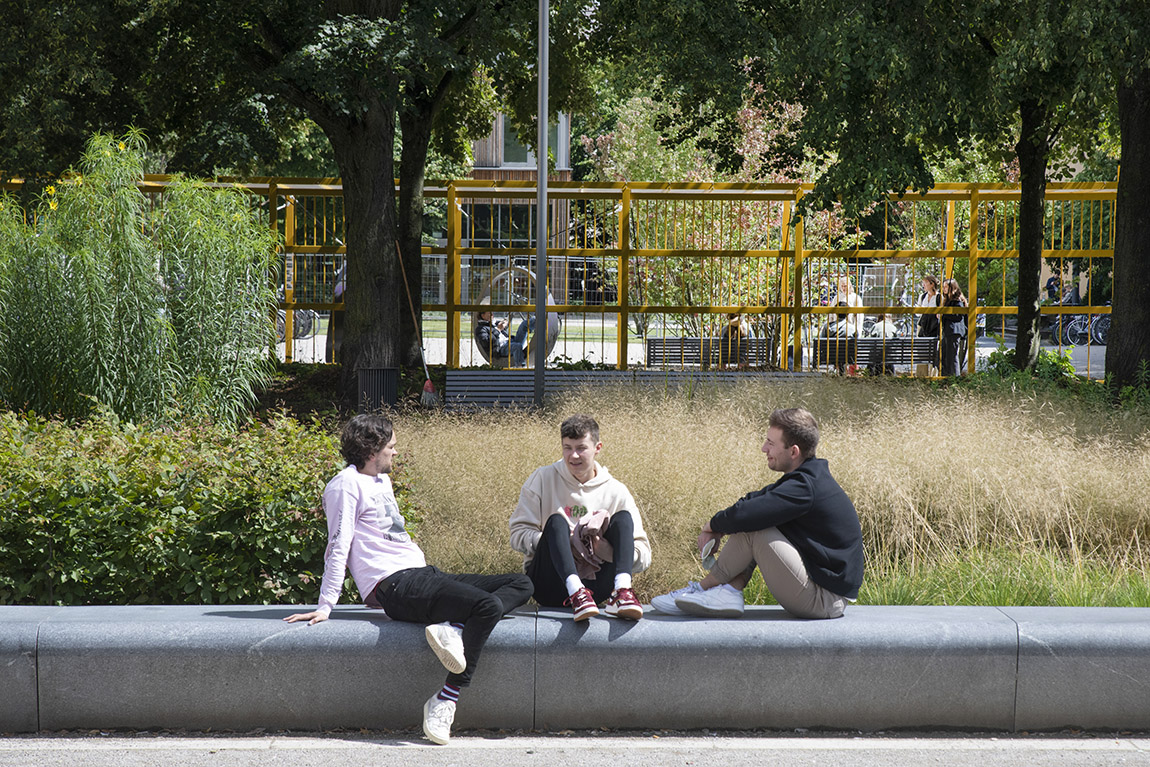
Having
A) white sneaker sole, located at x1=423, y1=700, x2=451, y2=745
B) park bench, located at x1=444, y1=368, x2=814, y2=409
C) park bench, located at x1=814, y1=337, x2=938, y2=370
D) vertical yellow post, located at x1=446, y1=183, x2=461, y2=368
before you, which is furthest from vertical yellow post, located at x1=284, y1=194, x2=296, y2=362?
white sneaker sole, located at x1=423, y1=700, x2=451, y2=745

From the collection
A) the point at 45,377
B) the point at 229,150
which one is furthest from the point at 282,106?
the point at 45,377

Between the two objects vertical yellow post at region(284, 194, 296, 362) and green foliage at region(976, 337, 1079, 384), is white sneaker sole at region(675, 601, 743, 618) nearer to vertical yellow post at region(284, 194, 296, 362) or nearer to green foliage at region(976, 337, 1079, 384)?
green foliage at region(976, 337, 1079, 384)

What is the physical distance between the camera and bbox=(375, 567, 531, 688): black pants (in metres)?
4.30

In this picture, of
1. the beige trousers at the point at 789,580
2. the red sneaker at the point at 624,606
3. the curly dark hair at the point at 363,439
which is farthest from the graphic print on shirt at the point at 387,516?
the beige trousers at the point at 789,580

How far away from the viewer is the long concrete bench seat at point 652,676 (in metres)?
4.32

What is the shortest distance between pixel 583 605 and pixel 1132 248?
9.85 meters

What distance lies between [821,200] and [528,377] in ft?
14.2

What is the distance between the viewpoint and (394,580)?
4.53 m

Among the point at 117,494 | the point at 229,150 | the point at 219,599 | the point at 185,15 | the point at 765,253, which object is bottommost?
the point at 219,599

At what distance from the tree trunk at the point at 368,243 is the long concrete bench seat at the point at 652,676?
881 cm

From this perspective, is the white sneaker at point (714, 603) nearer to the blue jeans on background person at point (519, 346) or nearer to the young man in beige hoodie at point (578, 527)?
the young man in beige hoodie at point (578, 527)

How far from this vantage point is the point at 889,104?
11.6 meters

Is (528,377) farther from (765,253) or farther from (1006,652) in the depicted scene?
(1006,652)

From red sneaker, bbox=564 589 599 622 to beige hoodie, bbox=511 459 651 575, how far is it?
0.56m
